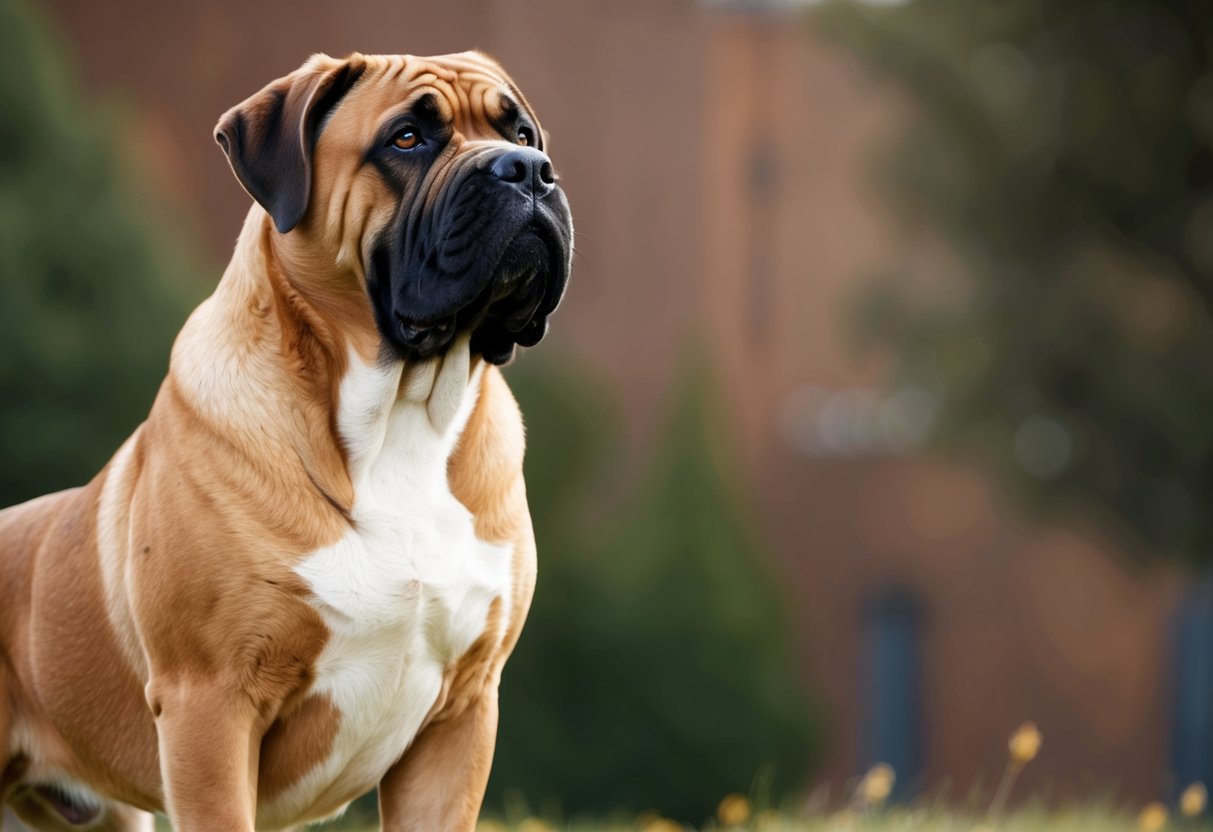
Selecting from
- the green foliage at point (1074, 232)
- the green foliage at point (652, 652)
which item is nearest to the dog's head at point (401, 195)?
the green foliage at point (1074, 232)

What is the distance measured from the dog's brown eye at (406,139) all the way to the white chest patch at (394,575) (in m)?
0.45

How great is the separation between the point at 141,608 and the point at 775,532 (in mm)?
19782

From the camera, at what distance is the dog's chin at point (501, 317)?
3287 mm

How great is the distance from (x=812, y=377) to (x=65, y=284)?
12.9m

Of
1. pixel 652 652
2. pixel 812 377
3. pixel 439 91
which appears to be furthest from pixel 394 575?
pixel 812 377

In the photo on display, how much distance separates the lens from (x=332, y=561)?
3.13 m

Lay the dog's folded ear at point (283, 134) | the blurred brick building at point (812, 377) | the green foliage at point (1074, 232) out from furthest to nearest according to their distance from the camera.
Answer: the blurred brick building at point (812, 377) < the green foliage at point (1074, 232) < the dog's folded ear at point (283, 134)

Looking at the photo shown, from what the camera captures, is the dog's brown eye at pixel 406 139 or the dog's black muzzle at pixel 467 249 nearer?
the dog's black muzzle at pixel 467 249

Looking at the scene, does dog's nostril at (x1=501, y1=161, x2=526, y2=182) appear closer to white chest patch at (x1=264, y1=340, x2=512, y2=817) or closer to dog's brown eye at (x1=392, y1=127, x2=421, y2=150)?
dog's brown eye at (x1=392, y1=127, x2=421, y2=150)

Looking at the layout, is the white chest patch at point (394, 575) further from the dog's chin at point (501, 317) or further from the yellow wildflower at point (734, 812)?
the yellow wildflower at point (734, 812)

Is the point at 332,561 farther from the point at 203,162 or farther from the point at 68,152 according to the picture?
the point at 203,162

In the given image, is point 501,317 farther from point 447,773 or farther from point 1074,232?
point 1074,232

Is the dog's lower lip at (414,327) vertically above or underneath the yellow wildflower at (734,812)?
above

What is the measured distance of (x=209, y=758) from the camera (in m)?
3.08
